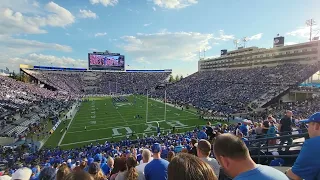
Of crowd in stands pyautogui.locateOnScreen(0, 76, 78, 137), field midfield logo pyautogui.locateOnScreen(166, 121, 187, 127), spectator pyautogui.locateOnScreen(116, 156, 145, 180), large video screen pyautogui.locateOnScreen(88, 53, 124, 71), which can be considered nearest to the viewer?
spectator pyautogui.locateOnScreen(116, 156, 145, 180)

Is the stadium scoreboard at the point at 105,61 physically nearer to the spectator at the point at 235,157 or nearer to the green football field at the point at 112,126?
the green football field at the point at 112,126

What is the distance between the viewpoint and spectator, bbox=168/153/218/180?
5.78 ft

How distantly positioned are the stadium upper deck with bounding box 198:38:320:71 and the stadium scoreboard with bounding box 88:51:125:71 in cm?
4063

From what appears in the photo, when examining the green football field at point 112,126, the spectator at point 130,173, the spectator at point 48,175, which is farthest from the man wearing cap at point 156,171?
the green football field at point 112,126

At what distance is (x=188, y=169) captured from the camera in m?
1.77

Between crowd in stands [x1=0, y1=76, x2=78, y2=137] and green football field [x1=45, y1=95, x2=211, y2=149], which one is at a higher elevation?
crowd in stands [x1=0, y1=76, x2=78, y2=137]

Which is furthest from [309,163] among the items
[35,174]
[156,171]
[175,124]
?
[175,124]

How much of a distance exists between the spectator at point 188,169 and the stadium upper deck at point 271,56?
65702mm

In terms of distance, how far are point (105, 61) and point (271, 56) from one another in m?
60.6

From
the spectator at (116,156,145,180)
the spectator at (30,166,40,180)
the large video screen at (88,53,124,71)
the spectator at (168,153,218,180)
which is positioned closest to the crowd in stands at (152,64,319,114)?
Answer: the spectator at (30,166,40,180)

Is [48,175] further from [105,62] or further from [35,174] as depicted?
[105,62]

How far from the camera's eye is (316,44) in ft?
188

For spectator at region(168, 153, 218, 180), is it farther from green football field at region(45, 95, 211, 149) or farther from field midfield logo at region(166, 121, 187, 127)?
field midfield logo at region(166, 121, 187, 127)

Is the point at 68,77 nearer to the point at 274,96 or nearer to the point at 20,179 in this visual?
the point at 274,96
